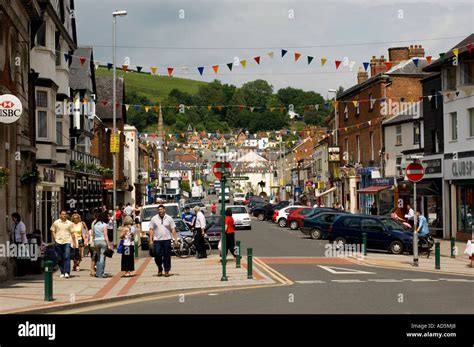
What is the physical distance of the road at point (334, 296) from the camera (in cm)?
1426

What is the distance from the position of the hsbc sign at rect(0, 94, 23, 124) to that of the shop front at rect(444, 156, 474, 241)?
2297 cm

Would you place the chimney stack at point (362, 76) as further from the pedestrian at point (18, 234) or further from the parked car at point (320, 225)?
the pedestrian at point (18, 234)

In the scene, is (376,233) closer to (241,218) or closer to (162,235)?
(162,235)

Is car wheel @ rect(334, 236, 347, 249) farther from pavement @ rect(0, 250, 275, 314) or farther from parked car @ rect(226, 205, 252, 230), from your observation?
parked car @ rect(226, 205, 252, 230)

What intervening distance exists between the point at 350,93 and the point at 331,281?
140 ft

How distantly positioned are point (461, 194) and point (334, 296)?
2202cm

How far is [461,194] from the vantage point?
36312 mm

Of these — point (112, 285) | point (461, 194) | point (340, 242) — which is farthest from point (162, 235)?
point (461, 194)

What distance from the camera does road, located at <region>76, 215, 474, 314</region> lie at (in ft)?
46.8

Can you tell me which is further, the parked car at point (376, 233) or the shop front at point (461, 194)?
the shop front at point (461, 194)

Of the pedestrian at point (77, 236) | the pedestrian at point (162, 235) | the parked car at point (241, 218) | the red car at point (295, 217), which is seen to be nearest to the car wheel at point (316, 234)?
the red car at point (295, 217)

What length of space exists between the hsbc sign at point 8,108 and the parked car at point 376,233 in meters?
16.2

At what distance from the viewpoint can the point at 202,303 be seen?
50.7 ft
